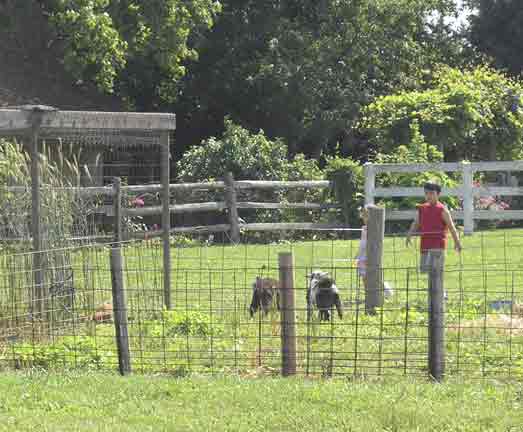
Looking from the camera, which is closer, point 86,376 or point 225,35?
point 86,376

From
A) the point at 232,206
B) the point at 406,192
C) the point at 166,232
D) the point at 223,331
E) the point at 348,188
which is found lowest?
the point at 223,331

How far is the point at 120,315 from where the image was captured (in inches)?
335

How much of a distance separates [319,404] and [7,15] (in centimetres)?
2291

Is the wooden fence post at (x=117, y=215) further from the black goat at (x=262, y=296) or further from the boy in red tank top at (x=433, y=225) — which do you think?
the boy in red tank top at (x=433, y=225)

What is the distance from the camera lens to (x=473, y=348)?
9.29m

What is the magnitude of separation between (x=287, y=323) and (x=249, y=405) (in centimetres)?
133

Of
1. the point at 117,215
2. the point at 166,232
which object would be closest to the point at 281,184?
the point at 117,215

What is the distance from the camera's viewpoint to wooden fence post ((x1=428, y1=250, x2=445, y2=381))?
8.09 meters

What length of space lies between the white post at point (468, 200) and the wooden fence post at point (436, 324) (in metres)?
13.0

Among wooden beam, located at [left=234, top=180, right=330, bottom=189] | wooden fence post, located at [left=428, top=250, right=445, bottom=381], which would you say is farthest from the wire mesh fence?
wooden beam, located at [left=234, top=180, right=330, bottom=189]

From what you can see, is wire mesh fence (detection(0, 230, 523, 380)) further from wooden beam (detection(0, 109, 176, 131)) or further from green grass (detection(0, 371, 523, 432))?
wooden beam (detection(0, 109, 176, 131))

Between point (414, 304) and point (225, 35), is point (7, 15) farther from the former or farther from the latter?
point (414, 304)

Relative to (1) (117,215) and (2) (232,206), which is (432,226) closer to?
(1) (117,215)

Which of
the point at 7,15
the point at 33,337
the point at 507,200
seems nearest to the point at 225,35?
the point at 7,15
